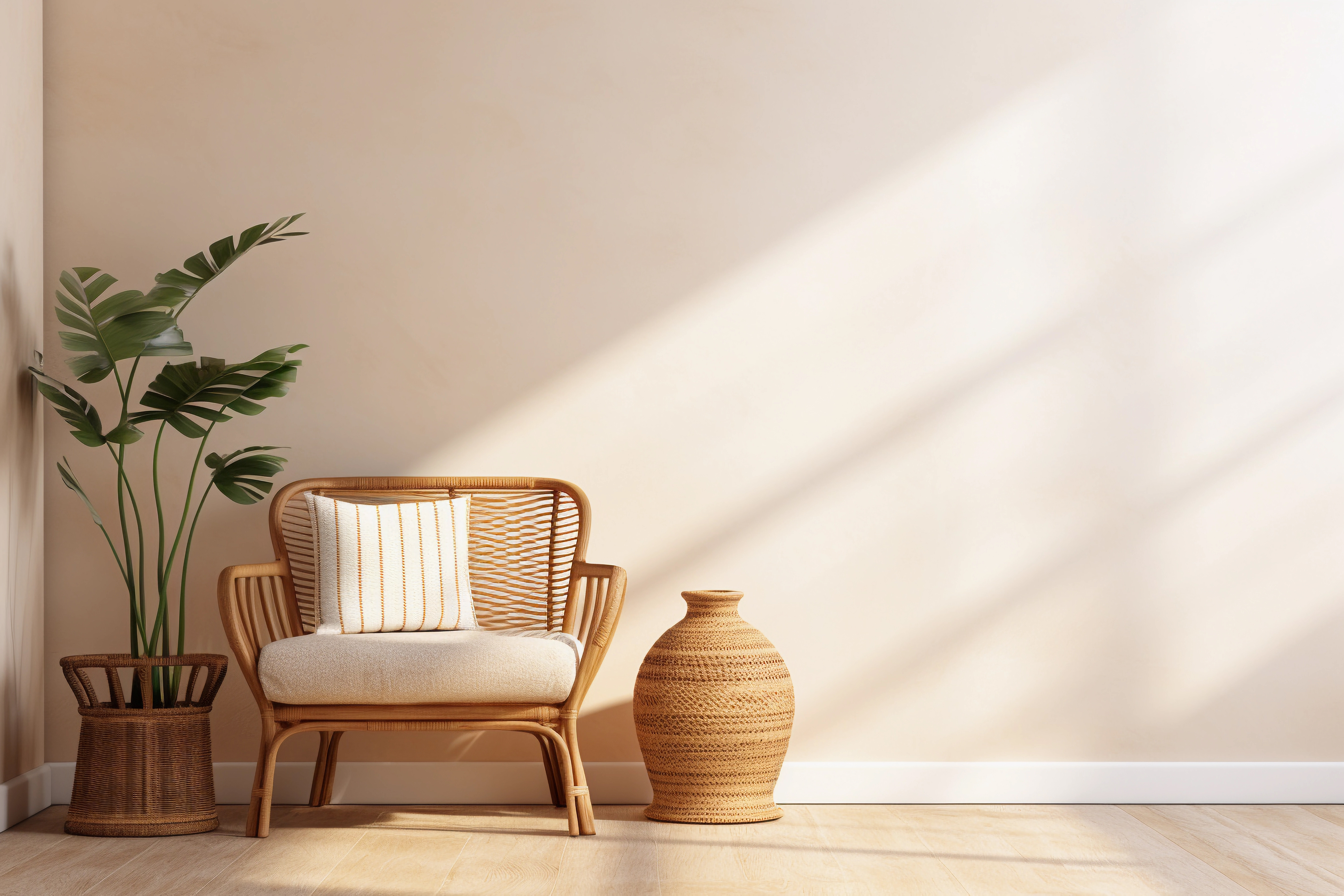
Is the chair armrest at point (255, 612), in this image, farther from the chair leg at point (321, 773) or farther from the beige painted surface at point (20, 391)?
the beige painted surface at point (20, 391)

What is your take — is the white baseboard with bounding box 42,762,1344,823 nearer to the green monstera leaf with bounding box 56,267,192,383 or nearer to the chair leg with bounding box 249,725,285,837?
the chair leg with bounding box 249,725,285,837

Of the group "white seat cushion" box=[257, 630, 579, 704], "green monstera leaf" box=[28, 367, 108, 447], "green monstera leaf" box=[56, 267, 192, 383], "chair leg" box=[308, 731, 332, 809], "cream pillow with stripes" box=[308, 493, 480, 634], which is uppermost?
"green monstera leaf" box=[56, 267, 192, 383]

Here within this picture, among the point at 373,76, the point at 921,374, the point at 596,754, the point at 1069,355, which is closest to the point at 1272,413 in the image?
the point at 1069,355

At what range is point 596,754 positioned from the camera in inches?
127

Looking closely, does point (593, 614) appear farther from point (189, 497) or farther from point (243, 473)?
point (189, 497)

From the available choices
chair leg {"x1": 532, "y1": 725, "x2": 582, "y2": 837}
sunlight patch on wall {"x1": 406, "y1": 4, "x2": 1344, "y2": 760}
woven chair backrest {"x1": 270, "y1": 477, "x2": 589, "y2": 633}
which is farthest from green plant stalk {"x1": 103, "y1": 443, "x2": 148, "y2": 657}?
chair leg {"x1": 532, "y1": 725, "x2": 582, "y2": 837}

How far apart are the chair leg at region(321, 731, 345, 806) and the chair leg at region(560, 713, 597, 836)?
700 millimetres

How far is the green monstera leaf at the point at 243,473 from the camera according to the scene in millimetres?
2906

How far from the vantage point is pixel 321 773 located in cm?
307

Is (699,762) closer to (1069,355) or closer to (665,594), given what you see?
(665,594)

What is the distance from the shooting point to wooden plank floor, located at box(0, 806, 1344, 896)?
2.33 metres

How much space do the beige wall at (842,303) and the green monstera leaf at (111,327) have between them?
1.13 feet

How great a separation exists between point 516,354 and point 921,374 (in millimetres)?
1139

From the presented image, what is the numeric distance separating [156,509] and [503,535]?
3.11ft
